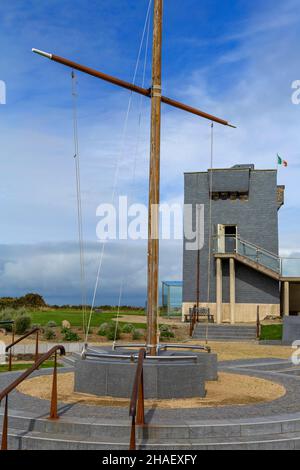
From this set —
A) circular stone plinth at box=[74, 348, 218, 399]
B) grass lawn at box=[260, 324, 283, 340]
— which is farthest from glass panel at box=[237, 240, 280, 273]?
circular stone plinth at box=[74, 348, 218, 399]

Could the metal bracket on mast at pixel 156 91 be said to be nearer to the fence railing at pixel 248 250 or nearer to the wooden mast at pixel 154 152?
the wooden mast at pixel 154 152

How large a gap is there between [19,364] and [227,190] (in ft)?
74.0

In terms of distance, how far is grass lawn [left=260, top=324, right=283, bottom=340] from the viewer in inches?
990

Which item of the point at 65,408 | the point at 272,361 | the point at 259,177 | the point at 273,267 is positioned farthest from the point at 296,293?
the point at 65,408

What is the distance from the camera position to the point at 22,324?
24344 mm

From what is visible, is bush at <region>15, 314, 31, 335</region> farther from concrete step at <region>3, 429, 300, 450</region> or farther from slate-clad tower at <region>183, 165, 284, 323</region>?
concrete step at <region>3, 429, 300, 450</region>

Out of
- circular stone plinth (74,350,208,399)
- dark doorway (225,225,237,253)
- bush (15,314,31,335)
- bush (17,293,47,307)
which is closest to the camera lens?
circular stone plinth (74,350,208,399)

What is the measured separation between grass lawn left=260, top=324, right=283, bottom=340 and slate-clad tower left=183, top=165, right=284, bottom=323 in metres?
4.47

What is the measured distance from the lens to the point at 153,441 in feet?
21.2

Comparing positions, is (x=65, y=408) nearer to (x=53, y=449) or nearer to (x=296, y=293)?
(x=53, y=449)

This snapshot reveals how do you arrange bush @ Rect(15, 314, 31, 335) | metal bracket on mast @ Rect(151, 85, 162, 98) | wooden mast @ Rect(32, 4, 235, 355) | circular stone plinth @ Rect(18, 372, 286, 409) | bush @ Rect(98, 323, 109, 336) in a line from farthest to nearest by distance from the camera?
bush @ Rect(98, 323, 109, 336) < bush @ Rect(15, 314, 31, 335) < metal bracket on mast @ Rect(151, 85, 162, 98) < wooden mast @ Rect(32, 4, 235, 355) < circular stone plinth @ Rect(18, 372, 286, 409)

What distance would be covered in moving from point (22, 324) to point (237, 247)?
14.8 meters

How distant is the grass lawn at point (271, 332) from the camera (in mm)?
25156

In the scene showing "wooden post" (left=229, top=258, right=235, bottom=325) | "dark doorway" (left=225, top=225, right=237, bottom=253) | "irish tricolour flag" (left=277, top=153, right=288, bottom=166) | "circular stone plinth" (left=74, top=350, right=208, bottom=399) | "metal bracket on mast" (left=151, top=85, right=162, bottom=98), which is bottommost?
"circular stone plinth" (left=74, top=350, right=208, bottom=399)
